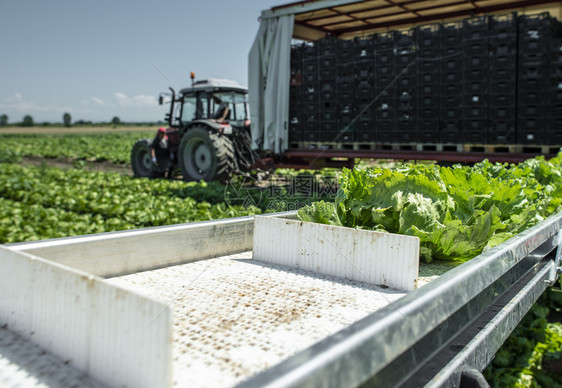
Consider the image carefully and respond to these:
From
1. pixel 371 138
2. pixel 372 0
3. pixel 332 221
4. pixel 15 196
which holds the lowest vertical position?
pixel 15 196

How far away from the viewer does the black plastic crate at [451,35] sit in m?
7.59

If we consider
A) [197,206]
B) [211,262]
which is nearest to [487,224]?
[211,262]

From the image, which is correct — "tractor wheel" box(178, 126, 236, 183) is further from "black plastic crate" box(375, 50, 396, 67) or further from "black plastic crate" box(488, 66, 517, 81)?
"black plastic crate" box(488, 66, 517, 81)

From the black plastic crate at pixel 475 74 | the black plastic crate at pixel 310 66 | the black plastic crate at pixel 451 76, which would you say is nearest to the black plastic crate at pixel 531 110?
the black plastic crate at pixel 475 74

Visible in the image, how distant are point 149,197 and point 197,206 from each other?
1390 millimetres

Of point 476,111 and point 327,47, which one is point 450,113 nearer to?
point 476,111

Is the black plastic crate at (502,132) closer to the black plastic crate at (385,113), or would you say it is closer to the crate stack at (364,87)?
the black plastic crate at (385,113)

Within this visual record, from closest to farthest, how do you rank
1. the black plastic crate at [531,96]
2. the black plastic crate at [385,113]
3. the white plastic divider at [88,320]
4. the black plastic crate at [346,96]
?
the white plastic divider at [88,320]
the black plastic crate at [531,96]
the black plastic crate at [385,113]
the black plastic crate at [346,96]

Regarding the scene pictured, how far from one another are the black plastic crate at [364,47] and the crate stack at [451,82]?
4.19 ft

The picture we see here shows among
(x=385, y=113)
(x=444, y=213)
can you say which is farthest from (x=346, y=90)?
(x=444, y=213)

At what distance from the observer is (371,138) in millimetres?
8672

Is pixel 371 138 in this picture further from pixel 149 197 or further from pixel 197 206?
pixel 149 197

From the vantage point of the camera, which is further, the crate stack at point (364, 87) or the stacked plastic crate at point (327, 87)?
the stacked plastic crate at point (327, 87)

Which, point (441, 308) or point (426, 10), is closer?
point (441, 308)
